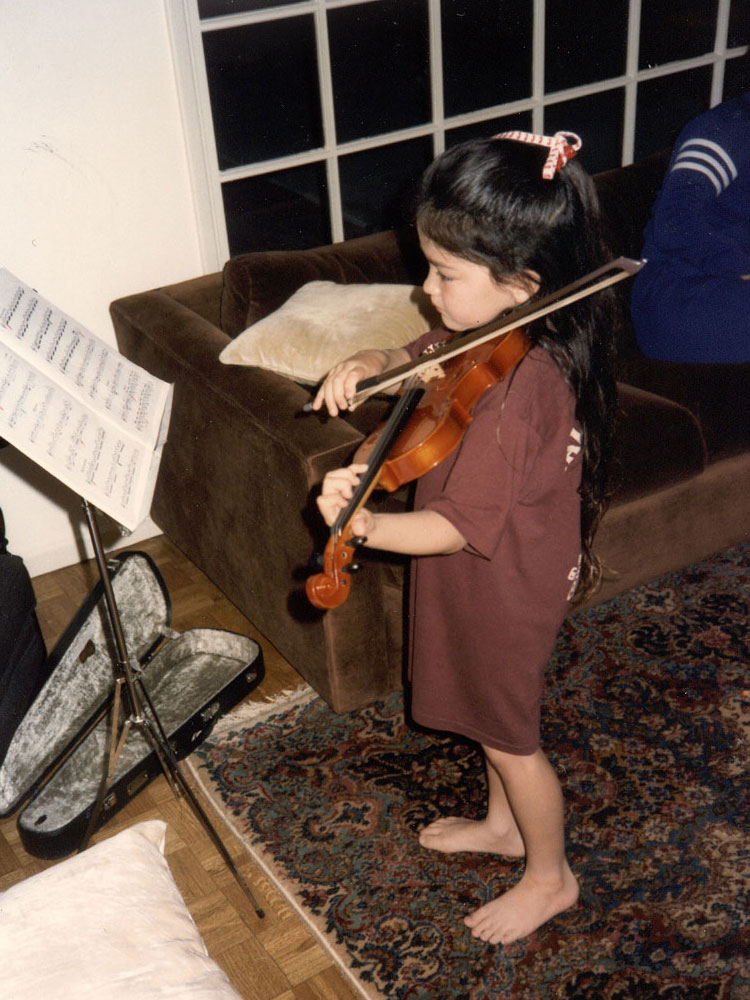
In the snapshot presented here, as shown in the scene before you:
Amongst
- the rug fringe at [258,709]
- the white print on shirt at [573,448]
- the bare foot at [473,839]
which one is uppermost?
the white print on shirt at [573,448]

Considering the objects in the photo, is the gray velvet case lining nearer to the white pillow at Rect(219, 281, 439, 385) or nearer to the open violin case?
the open violin case

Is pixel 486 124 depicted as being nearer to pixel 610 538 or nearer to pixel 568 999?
pixel 610 538

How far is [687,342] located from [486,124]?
3.17 ft

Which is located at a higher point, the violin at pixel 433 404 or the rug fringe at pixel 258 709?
the violin at pixel 433 404

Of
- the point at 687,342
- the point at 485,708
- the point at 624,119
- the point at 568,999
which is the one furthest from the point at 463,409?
the point at 624,119

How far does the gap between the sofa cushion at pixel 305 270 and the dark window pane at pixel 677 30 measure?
4.07ft

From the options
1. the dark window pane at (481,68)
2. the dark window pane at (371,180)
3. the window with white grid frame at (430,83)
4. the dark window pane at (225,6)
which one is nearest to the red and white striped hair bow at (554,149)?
the window with white grid frame at (430,83)

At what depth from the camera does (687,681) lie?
2.16 m

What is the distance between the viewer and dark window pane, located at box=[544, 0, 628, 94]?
10.1 ft

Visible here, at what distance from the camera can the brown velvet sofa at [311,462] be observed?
1.98 m

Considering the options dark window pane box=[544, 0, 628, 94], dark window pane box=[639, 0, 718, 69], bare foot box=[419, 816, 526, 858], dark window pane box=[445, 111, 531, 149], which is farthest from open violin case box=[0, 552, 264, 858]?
dark window pane box=[639, 0, 718, 69]

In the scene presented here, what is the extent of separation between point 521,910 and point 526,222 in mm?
1102

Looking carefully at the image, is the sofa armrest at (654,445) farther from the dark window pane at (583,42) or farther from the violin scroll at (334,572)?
the dark window pane at (583,42)

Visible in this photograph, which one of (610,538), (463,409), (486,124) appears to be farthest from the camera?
(486,124)
